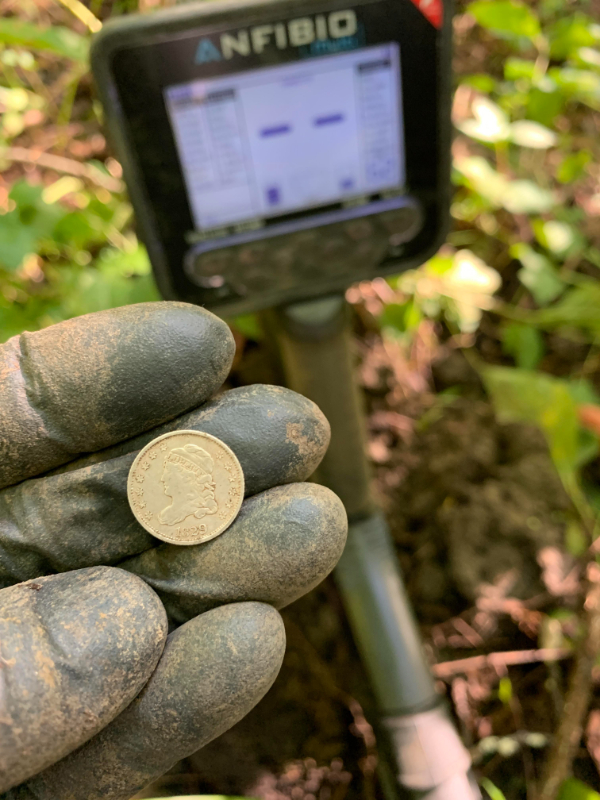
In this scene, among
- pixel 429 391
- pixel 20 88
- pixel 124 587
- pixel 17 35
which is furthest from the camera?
pixel 20 88

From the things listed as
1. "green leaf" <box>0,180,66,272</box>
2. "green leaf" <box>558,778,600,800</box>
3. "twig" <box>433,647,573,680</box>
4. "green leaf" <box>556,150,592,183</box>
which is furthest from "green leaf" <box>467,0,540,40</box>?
"green leaf" <box>558,778,600,800</box>

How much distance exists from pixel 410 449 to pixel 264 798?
672 mm

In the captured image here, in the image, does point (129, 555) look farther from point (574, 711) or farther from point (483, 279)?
point (483, 279)

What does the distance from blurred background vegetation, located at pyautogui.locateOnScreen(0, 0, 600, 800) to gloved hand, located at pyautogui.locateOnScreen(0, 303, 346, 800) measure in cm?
52

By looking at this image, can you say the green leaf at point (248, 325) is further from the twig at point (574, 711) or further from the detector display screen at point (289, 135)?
the twig at point (574, 711)

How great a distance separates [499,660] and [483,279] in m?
0.75

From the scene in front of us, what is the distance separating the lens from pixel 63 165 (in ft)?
4.40

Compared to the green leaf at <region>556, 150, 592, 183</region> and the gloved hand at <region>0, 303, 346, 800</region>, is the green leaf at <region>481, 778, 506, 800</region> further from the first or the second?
the green leaf at <region>556, 150, 592, 183</region>

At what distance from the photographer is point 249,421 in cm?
54

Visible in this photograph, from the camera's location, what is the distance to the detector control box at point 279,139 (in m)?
0.75

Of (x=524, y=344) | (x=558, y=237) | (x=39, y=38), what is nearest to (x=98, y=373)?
(x=39, y=38)

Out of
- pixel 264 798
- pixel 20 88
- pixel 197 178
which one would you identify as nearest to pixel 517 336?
pixel 197 178

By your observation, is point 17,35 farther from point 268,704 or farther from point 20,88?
point 268,704

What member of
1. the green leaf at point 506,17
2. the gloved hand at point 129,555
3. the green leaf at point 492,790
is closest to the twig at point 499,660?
the green leaf at point 492,790
